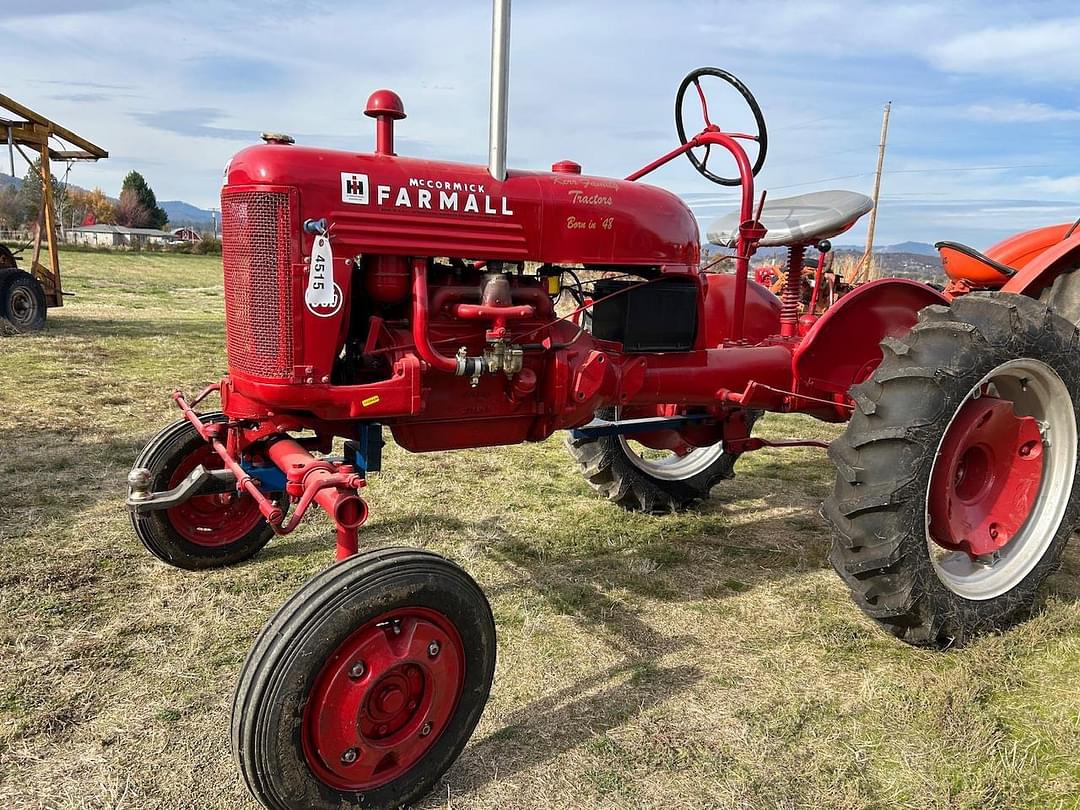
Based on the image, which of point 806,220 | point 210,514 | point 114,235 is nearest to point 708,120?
point 806,220

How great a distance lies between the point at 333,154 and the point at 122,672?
190 cm

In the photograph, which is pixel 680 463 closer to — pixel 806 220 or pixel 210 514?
pixel 806 220

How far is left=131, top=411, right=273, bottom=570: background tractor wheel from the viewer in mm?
3271

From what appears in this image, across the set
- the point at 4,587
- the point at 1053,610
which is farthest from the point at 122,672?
the point at 1053,610

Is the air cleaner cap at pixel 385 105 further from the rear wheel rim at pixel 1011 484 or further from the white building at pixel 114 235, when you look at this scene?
the white building at pixel 114 235

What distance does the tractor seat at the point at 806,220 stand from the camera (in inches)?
145

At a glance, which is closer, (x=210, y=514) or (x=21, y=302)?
(x=210, y=514)

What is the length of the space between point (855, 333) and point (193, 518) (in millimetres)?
3060

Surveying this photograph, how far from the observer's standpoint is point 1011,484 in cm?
321

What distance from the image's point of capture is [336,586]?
2002mm

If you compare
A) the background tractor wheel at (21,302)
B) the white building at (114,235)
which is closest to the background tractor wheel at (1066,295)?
the background tractor wheel at (21,302)

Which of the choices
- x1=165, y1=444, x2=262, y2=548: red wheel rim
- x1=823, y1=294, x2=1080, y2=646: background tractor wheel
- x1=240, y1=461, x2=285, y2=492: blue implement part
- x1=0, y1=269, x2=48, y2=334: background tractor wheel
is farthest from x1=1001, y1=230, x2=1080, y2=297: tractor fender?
x1=0, y1=269, x2=48, y2=334: background tractor wheel

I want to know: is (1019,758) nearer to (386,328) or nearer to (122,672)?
(386,328)

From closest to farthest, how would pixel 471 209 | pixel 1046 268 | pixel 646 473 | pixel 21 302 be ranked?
pixel 471 209 < pixel 1046 268 < pixel 646 473 < pixel 21 302
